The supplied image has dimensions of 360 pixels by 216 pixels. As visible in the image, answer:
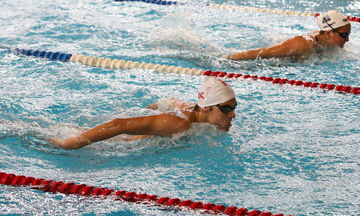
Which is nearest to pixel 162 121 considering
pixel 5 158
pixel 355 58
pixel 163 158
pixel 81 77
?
pixel 163 158

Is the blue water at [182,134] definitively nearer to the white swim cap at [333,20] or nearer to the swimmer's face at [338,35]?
the swimmer's face at [338,35]

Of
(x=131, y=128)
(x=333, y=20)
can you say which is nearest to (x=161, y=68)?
(x=333, y=20)

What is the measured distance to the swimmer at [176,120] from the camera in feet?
11.0

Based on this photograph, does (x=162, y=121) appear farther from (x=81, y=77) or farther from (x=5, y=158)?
(x=81, y=77)

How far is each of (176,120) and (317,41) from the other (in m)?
2.61

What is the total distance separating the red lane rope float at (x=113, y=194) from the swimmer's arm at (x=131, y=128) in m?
0.30

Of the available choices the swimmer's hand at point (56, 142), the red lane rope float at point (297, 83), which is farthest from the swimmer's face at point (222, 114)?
the red lane rope float at point (297, 83)

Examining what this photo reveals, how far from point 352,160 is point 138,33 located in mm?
3757

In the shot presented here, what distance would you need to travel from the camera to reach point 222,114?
11.8ft

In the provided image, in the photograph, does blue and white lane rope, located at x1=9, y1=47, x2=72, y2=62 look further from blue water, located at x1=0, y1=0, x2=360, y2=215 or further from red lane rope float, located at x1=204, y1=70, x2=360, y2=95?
red lane rope float, located at x1=204, y1=70, x2=360, y2=95

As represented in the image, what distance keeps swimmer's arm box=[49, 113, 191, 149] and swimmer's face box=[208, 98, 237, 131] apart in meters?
0.18

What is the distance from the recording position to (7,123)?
13.1 feet

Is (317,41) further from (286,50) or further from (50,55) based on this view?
(50,55)

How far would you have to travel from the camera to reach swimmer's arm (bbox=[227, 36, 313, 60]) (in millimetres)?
5578
